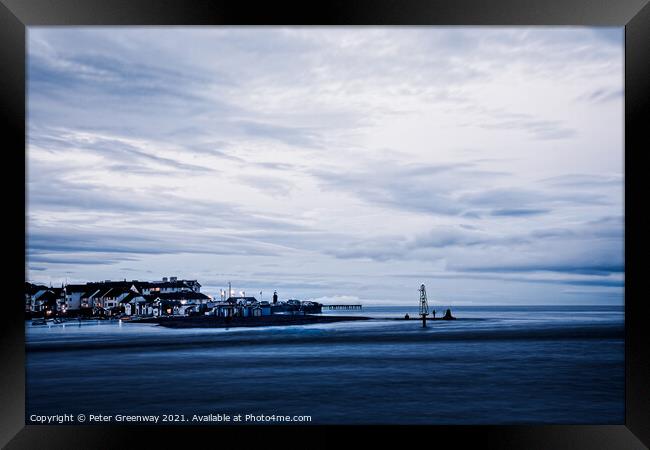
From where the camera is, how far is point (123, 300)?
109 feet

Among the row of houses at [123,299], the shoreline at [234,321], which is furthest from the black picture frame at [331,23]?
the row of houses at [123,299]

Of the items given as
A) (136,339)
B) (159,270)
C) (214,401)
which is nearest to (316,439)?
(214,401)

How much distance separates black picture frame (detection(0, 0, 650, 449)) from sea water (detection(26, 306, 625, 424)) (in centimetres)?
682

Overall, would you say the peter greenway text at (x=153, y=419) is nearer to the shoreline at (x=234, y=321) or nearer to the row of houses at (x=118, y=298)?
the shoreline at (x=234, y=321)

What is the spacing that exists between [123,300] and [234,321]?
7.72 m

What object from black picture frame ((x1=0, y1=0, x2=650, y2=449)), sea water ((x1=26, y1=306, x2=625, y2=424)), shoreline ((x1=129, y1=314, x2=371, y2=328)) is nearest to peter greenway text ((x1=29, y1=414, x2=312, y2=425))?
black picture frame ((x1=0, y1=0, x2=650, y2=449))

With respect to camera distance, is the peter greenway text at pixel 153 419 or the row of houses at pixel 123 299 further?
the row of houses at pixel 123 299

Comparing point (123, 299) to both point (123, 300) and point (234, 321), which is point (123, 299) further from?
point (234, 321)

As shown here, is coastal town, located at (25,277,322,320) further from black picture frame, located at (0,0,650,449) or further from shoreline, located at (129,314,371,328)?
black picture frame, located at (0,0,650,449)

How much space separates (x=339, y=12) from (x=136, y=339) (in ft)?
80.6

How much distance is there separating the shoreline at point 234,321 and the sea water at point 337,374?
1.36m

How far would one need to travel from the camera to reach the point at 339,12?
3.78 metres

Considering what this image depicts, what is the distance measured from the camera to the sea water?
1188 cm

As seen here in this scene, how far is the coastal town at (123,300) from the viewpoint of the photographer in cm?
3191
